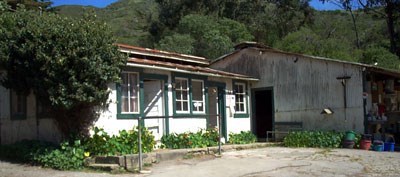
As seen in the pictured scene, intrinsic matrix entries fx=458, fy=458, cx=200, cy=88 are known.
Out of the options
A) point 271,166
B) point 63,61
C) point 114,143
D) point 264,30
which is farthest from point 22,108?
point 264,30

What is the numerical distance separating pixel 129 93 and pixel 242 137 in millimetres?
5861

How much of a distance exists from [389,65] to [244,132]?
1474 centimetres

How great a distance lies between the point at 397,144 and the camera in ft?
55.5

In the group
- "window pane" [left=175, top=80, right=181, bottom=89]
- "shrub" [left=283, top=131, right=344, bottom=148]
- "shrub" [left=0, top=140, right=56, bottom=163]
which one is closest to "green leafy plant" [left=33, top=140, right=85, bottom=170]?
"shrub" [left=0, top=140, right=56, bottom=163]

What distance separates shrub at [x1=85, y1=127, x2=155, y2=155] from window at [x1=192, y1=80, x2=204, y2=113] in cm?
381

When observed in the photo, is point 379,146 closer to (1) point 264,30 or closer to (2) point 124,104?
(2) point 124,104

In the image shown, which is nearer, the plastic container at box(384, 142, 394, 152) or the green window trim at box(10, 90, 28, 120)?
the green window trim at box(10, 90, 28, 120)

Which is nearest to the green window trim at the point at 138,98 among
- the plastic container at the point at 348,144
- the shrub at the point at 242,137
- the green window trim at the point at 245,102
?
the shrub at the point at 242,137

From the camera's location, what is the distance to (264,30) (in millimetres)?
40438

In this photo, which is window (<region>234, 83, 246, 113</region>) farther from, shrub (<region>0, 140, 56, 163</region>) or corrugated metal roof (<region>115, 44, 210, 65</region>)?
shrub (<region>0, 140, 56, 163</region>)

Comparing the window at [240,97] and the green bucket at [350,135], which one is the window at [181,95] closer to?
the window at [240,97]

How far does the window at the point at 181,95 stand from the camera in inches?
606

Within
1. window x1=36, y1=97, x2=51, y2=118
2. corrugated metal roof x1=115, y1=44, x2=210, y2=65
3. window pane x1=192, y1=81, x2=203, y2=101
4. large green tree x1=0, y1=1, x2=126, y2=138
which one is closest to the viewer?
large green tree x1=0, y1=1, x2=126, y2=138

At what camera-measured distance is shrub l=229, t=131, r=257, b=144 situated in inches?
685
